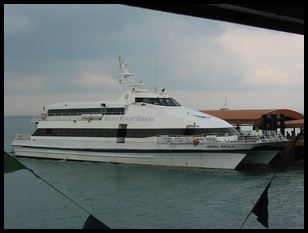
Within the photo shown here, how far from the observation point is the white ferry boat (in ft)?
59.3

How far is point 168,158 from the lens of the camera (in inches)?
741

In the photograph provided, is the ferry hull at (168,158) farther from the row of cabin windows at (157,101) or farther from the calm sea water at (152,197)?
the row of cabin windows at (157,101)

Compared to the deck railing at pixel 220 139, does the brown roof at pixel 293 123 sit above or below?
above

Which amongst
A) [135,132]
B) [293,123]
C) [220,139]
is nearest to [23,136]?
[135,132]

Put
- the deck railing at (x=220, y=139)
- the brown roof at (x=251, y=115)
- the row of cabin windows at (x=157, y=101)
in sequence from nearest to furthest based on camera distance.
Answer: the deck railing at (x=220, y=139), the row of cabin windows at (x=157, y=101), the brown roof at (x=251, y=115)

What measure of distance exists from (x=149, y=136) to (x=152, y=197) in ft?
19.5

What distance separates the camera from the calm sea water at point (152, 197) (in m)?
10.3

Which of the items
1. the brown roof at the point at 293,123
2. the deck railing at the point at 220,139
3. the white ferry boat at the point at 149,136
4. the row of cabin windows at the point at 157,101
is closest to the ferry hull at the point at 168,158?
the white ferry boat at the point at 149,136

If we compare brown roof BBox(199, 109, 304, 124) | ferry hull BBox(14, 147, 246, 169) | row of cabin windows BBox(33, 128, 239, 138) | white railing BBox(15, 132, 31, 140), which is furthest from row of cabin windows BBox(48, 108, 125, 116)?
brown roof BBox(199, 109, 304, 124)

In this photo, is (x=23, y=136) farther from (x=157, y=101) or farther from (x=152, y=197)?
(x=152, y=197)

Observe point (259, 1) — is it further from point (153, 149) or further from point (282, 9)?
point (153, 149)

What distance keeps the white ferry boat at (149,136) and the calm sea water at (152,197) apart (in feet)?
2.00

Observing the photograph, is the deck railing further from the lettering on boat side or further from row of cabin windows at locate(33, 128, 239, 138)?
the lettering on boat side

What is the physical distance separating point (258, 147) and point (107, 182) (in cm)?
644
